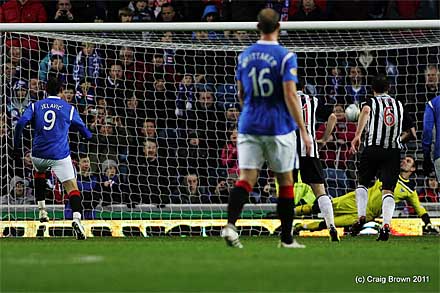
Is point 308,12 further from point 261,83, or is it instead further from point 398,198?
point 261,83

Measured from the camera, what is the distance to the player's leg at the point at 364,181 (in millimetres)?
14367

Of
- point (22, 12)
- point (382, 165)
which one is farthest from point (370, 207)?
point (22, 12)

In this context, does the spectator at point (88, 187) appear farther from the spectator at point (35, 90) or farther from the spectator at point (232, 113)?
the spectator at point (232, 113)

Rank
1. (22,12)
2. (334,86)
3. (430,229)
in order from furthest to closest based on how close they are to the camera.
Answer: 1. (22,12)
2. (334,86)
3. (430,229)

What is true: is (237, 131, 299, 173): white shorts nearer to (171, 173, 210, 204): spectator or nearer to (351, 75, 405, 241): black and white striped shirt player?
(351, 75, 405, 241): black and white striped shirt player

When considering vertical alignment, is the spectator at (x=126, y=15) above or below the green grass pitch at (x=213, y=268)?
above

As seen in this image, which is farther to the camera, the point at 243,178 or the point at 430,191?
the point at 430,191

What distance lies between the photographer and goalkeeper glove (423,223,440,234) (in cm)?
1583

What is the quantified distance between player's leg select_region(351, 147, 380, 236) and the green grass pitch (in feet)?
9.02

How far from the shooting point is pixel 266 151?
1073 cm

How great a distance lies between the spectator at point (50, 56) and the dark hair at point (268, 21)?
7.80 m

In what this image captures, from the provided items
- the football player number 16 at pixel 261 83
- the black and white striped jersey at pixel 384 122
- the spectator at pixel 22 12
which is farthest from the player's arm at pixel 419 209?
the spectator at pixel 22 12

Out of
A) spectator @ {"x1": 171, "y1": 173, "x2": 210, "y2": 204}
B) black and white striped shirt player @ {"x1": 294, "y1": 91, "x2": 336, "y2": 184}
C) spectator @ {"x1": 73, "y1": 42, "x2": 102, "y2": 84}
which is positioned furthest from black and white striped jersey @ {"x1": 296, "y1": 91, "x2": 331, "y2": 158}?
spectator @ {"x1": 73, "y1": 42, "x2": 102, "y2": 84}

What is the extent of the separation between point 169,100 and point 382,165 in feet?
15.4
